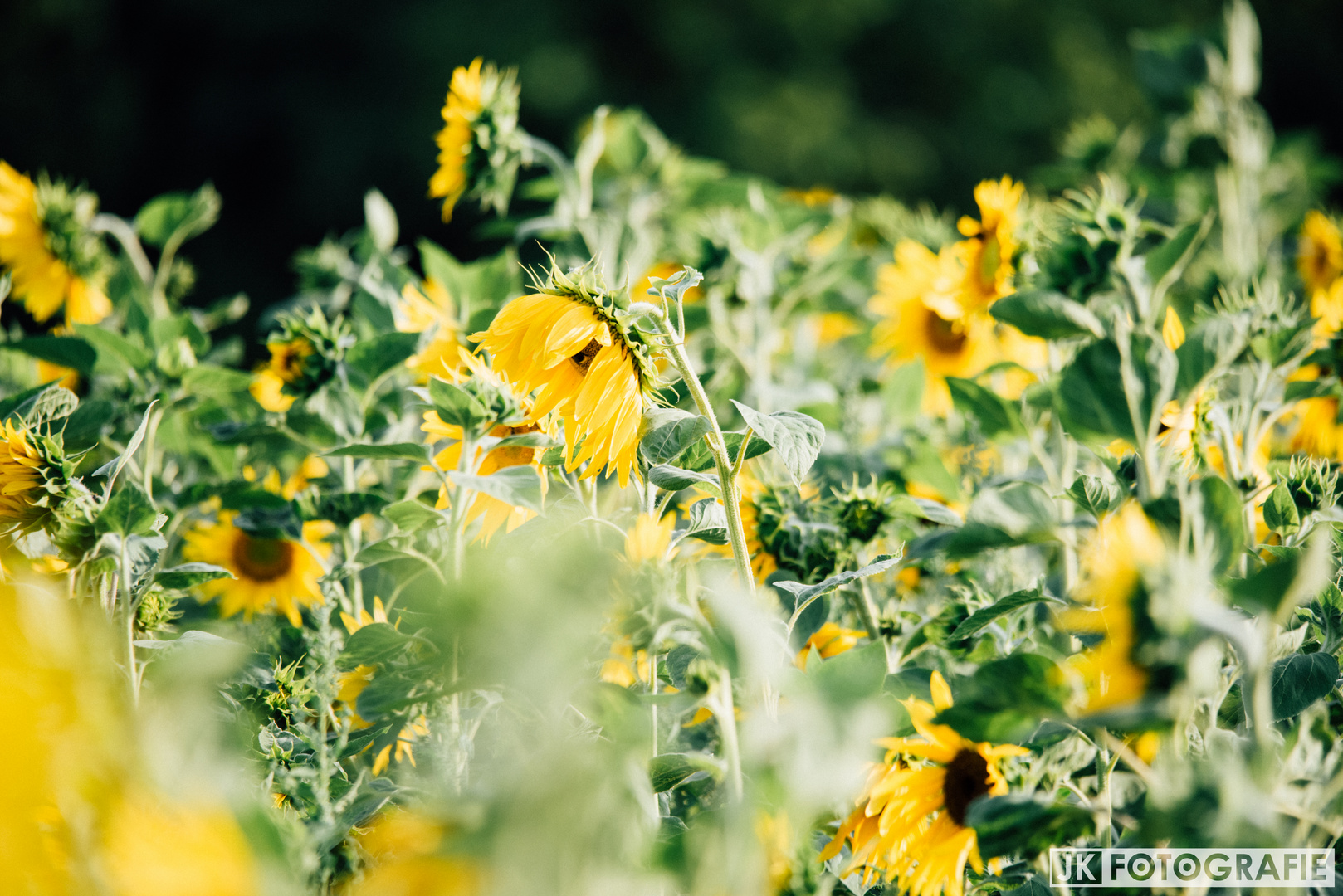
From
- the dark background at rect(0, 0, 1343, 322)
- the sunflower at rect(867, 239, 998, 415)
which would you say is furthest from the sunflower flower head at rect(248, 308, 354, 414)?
the dark background at rect(0, 0, 1343, 322)

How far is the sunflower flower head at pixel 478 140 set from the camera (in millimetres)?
873

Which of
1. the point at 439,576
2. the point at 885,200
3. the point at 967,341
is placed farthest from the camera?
the point at 885,200

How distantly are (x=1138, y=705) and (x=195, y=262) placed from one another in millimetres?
4936

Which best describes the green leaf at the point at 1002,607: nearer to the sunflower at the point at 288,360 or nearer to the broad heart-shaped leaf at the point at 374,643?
the broad heart-shaped leaf at the point at 374,643

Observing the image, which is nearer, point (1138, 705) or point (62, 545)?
point (1138, 705)

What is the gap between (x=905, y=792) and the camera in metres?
0.49

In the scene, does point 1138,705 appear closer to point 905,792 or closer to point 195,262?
point 905,792

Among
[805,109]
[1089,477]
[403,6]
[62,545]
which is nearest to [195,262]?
[403,6]

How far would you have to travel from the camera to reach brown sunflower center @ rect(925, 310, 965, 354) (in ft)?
3.62

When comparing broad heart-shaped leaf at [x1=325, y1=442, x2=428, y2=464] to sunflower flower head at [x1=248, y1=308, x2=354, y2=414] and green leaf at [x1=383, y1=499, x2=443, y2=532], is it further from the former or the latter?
sunflower flower head at [x1=248, y1=308, x2=354, y2=414]

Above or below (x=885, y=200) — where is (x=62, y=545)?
below

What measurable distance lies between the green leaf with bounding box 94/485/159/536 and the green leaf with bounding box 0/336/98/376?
33cm

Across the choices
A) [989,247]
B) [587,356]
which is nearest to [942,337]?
[989,247]

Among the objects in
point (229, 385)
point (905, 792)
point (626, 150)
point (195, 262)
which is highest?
point (195, 262)
